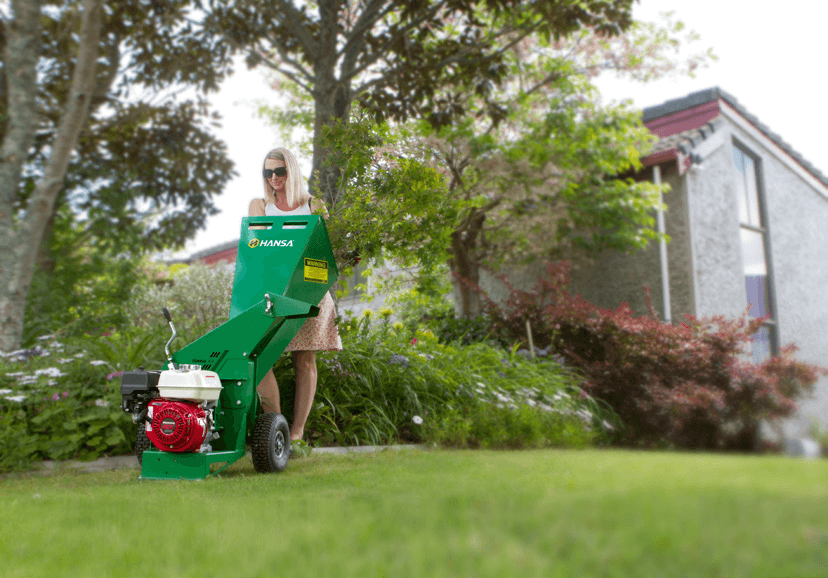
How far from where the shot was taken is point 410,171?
4.12 metres

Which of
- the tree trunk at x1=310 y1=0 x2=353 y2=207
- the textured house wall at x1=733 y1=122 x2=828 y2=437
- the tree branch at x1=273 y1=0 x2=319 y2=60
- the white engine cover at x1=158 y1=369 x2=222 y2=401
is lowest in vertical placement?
the white engine cover at x1=158 y1=369 x2=222 y2=401

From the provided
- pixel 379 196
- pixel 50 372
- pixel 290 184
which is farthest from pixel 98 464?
pixel 379 196

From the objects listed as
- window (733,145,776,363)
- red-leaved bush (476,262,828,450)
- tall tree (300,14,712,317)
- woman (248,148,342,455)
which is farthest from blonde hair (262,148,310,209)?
tall tree (300,14,712,317)

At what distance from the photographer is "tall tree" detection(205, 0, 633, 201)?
21.2 feet

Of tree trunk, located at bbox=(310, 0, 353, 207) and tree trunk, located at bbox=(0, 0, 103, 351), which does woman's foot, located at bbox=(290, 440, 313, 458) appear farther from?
tree trunk, located at bbox=(0, 0, 103, 351)

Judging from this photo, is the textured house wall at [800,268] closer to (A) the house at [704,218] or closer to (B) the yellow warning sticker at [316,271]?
(A) the house at [704,218]

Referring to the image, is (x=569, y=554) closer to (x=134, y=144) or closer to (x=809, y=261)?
(x=809, y=261)

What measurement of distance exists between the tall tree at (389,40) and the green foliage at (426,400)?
7.18ft

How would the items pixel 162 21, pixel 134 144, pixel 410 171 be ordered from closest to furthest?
pixel 410 171, pixel 162 21, pixel 134 144

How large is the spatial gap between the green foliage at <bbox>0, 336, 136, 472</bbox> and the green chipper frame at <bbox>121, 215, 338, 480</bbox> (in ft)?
2.35

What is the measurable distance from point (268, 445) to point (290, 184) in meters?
1.48

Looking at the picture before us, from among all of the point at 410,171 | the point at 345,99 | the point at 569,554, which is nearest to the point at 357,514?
the point at 569,554

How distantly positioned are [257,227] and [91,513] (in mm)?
1898

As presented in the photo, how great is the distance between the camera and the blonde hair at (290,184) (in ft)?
12.1
